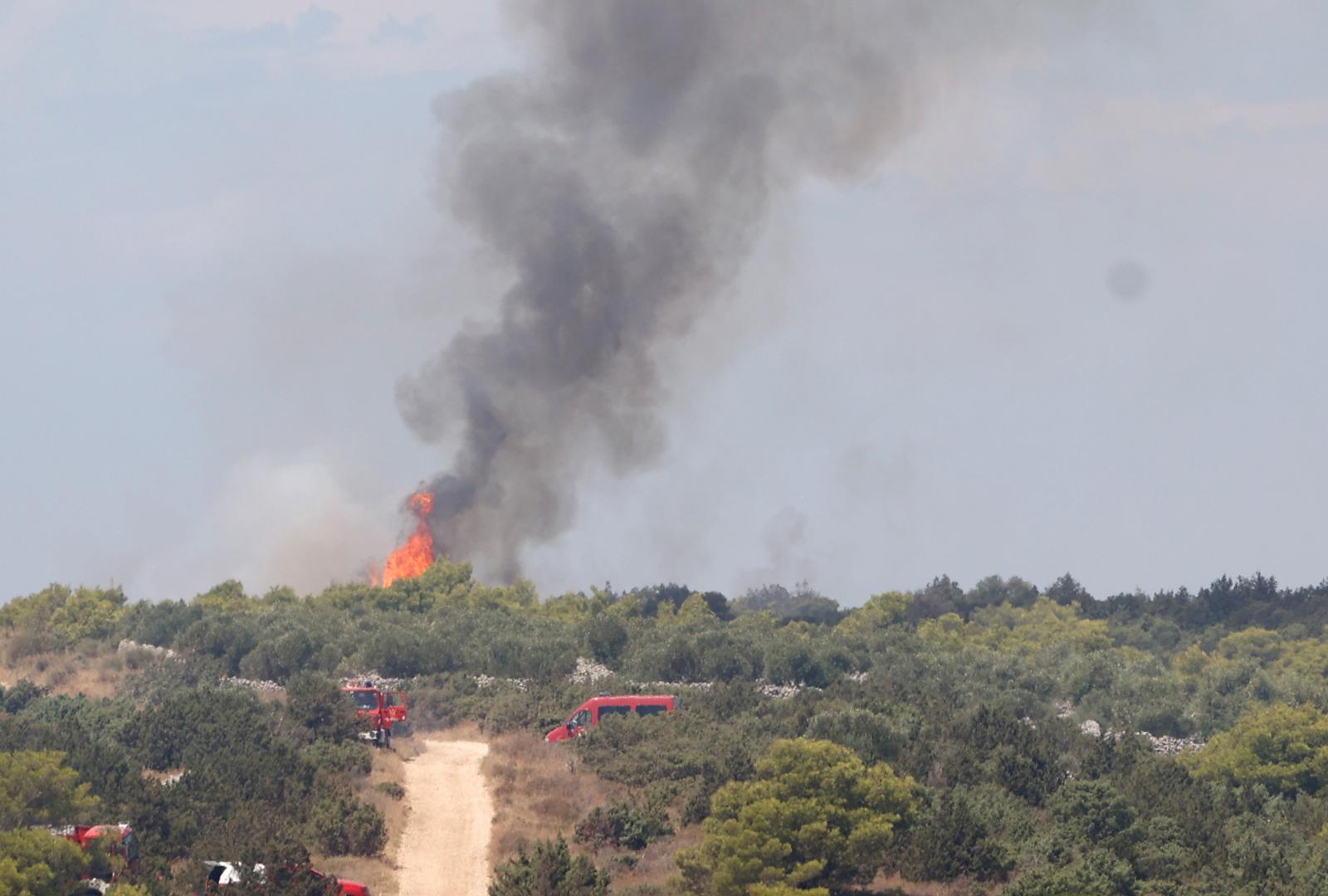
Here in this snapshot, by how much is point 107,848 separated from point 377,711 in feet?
61.2

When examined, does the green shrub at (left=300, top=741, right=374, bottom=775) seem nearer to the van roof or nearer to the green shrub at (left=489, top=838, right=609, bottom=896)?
the van roof

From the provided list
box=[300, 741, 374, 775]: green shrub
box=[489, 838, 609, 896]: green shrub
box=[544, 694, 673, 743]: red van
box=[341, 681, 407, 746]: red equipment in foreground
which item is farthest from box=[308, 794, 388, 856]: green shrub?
box=[544, 694, 673, 743]: red van

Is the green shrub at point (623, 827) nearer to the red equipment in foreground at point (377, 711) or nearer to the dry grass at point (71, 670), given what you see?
the red equipment in foreground at point (377, 711)

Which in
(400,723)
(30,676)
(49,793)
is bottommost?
(49,793)

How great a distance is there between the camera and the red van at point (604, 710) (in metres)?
57.2

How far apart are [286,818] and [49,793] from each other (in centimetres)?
591

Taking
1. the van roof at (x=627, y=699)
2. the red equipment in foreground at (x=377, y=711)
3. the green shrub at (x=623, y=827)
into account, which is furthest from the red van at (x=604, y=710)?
the green shrub at (x=623, y=827)

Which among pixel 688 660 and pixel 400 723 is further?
pixel 688 660

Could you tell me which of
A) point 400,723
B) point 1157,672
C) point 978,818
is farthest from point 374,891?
point 1157,672

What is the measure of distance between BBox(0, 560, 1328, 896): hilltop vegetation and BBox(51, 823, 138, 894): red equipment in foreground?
0.66 metres

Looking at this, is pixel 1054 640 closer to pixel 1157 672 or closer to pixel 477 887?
pixel 1157 672

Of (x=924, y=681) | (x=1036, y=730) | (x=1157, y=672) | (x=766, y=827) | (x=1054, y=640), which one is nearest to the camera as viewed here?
(x=766, y=827)

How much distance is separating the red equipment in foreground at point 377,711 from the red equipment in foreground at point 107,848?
16.0m

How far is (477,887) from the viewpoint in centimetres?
4188
